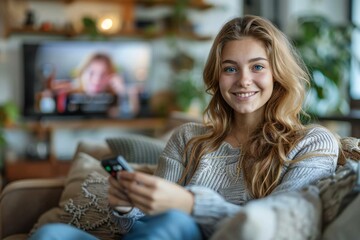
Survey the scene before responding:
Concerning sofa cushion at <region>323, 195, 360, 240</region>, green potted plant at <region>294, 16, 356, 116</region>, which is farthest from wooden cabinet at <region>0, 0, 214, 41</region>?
sofa cushion at <region>323, 195, 360, 240</region>

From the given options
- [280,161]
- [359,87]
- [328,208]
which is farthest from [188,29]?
[328,208]

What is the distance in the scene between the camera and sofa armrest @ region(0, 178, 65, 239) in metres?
2.36

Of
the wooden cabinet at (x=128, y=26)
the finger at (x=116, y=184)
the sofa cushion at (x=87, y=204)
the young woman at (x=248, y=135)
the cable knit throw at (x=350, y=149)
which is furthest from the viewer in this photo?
the wooden cabinet at (x=128, y=26)

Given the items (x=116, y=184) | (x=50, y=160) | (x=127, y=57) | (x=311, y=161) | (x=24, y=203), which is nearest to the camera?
(x=116, y=184)

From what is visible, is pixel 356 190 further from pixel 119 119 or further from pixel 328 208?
pixel 119 119

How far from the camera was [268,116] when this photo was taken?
6.13 ft

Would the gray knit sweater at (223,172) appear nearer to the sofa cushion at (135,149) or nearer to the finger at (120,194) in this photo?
the finger at (120,194)

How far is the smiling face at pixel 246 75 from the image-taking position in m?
1.79

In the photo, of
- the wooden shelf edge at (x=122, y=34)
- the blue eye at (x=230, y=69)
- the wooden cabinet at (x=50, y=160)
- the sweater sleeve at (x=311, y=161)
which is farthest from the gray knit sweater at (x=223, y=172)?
the wooden shelf edge at (x=122, y=34)

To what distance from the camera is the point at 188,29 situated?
5840mm

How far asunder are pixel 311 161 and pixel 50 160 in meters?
4.00

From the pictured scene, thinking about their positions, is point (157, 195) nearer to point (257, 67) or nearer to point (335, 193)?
point (335, 193)

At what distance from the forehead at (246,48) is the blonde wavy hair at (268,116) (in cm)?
1

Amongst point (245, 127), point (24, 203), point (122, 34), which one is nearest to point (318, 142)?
point (245, 127)
